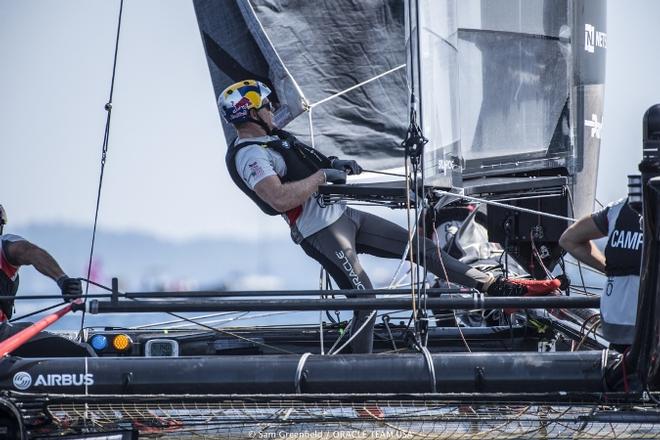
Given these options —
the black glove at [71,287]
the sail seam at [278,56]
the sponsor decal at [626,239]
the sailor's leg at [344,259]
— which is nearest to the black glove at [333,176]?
the sailor's leg at [344,259]

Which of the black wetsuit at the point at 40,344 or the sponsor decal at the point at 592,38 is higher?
the sponsor decal at the point at 592,38

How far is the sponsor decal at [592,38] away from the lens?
8.29 meters

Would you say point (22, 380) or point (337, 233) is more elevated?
point (337, 233)

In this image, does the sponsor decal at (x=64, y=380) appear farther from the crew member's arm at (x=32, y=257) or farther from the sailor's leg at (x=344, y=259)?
the sailor's leg at (x=344, y=259)

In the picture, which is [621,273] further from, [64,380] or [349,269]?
[64,380]

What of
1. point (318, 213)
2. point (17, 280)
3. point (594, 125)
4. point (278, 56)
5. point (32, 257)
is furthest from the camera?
point (594, 125)

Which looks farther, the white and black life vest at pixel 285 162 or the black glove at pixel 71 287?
the white and black life vest at pixel 285 162

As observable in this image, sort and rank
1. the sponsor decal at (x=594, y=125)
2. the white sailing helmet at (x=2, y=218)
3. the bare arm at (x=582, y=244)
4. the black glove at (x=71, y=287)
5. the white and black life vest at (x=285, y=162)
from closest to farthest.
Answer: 1. the bare arm at (x=582, y=244)
2. the black glove at (x=71, y=287)
3. the white and black life vest at (x=285, y=162)
4. the white sailing helmet at (x=2, y=218)
5. the sponsor decal at (x=594, y=125)

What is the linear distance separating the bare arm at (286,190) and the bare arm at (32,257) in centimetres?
114

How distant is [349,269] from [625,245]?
5.36 ft

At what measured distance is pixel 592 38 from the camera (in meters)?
8.38

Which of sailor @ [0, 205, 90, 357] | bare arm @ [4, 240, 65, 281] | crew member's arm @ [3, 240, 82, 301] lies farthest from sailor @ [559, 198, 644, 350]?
bare arm @ [4, 240, 65, 281]

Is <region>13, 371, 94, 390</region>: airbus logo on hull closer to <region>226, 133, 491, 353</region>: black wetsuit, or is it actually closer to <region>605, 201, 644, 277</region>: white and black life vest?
<region>226, 133, 491, 353</region>: black wetsuit

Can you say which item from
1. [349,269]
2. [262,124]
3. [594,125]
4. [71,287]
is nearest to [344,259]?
[349,269]
